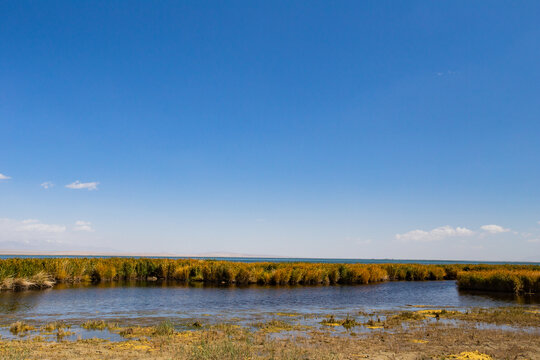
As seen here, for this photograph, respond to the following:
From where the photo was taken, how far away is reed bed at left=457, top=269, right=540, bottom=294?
30.7m

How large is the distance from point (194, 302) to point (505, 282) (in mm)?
27164

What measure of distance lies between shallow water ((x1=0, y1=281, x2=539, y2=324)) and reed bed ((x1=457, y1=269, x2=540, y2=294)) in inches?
129

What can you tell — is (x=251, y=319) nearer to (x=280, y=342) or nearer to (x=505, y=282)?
(x=280, y=342)

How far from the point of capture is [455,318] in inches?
703

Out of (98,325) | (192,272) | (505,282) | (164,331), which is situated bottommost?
(192,272)

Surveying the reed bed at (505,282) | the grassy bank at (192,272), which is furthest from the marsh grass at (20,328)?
the reed bed at (505,282)

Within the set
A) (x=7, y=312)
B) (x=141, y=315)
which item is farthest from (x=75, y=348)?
(x=7, y=312)

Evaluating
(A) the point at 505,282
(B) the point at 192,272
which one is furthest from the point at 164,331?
(A) the point at 505,282

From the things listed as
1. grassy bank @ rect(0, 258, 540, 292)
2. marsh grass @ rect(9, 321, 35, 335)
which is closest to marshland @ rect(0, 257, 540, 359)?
marsh grass @ rect(9, 321, 35, 335)

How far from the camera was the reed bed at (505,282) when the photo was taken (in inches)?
1208

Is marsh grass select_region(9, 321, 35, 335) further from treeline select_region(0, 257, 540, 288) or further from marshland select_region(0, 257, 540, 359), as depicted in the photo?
treeline select_region(0, 257, 540, 288)

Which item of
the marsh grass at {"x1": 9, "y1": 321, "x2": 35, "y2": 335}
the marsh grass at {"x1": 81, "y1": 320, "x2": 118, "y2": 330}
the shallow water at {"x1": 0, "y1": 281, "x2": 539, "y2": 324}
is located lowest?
the shallow water at {"x1": 0, "y1": 281, "x2": 539, "y2": 324}

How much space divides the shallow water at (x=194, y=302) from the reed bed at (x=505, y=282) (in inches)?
129

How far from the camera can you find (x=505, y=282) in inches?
1246
